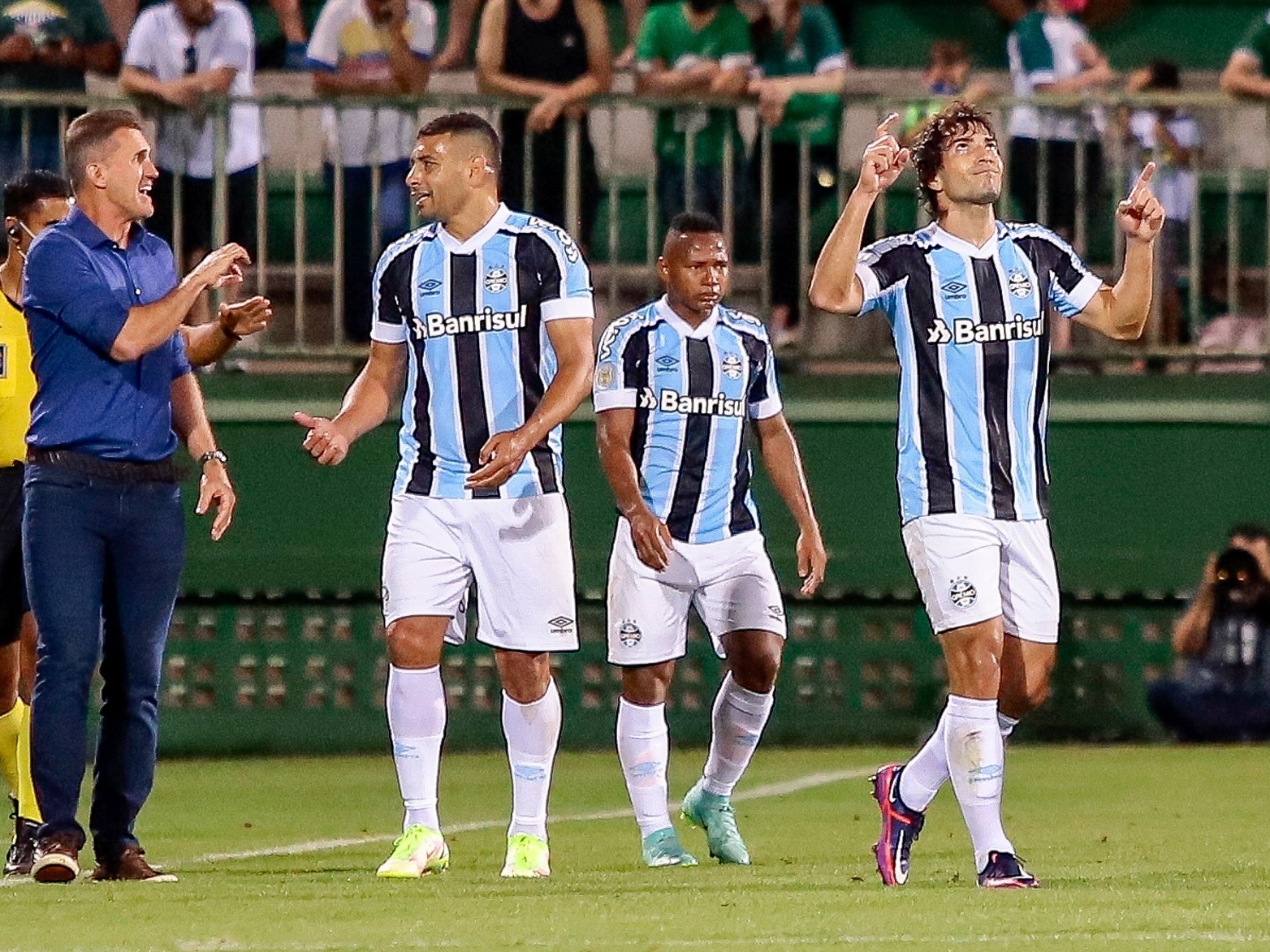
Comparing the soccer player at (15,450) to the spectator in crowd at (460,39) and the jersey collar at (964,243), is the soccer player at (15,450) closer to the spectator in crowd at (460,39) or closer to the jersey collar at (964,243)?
the jersey collar at (964,243)

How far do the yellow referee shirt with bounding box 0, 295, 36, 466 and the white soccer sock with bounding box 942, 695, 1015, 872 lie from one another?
3.25m

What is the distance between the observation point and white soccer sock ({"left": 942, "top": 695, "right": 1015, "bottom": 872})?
7.90 m

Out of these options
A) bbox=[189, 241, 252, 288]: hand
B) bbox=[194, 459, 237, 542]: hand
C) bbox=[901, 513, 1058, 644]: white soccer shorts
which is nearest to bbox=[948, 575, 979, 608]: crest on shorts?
bbox=[901, 513, 1058, 644]: white soccer shorts

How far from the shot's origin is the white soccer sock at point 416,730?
Answer: 8594 millimetres

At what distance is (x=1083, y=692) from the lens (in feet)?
46.7

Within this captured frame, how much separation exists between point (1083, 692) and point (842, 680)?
1.20 metres

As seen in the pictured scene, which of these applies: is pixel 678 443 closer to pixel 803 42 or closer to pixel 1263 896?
pixel 1263 896

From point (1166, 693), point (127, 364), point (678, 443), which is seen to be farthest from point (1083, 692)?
point (127, 364)

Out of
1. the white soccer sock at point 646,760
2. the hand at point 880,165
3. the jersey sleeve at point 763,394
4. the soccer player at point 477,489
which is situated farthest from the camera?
the jersey sleeve at point 763,394

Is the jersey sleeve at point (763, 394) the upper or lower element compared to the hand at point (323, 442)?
upper

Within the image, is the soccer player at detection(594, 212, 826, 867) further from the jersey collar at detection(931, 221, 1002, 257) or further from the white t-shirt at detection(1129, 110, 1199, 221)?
the white t-shirt at detection(1129, 110, 1199, 221)

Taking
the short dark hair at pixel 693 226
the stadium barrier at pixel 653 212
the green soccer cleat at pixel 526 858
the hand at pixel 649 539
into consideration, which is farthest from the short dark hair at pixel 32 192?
the stadium barrier at pixel 653 212

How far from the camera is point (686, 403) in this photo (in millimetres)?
9578

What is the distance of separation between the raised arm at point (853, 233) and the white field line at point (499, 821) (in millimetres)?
2915
